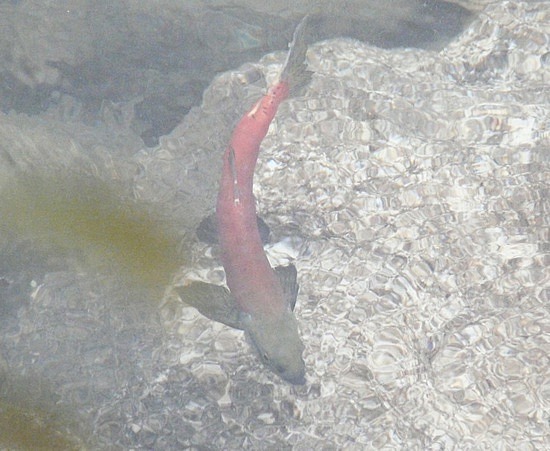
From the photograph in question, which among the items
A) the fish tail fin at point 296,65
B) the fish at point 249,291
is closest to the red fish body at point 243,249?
the fish at point 249,291

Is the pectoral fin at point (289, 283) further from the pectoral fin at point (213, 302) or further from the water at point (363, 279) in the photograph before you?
the pectoral fin at point (213, 302)

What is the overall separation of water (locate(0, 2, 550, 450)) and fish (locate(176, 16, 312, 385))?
7.6 inches

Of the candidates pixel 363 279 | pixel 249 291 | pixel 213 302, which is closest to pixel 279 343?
Answer: pixel 249 291

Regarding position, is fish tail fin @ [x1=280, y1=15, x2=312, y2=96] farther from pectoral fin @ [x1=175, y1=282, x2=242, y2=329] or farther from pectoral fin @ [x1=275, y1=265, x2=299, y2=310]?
pectoral fin @ [x1=175, y1=282, x2=242, y2=329]

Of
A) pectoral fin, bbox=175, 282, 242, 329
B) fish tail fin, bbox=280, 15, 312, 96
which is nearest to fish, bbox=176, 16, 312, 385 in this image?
pectoral fin, bbox=175, 282, 242, 329

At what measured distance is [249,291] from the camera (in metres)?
3.80

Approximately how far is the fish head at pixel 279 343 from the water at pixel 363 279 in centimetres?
14

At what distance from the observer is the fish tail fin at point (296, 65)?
4406 millimetres

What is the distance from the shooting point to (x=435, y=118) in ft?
16.5

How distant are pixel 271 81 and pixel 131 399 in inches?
119

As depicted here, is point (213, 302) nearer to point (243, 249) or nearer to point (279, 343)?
point (243, 249)

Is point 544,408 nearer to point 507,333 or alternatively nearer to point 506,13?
point 507,333

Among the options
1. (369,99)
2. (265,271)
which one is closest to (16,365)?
(265,271)

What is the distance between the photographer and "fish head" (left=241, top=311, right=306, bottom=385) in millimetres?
3605
